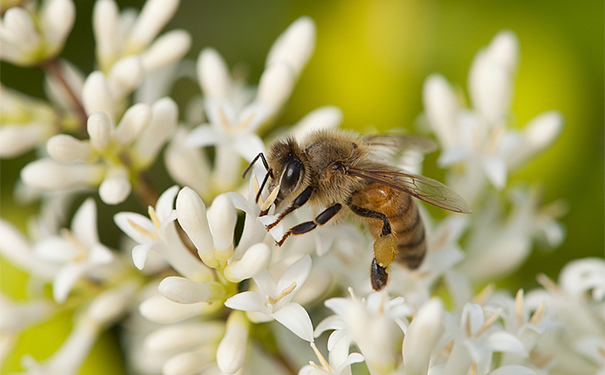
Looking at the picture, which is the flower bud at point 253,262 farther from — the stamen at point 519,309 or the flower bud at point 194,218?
the stamen at point 519,309

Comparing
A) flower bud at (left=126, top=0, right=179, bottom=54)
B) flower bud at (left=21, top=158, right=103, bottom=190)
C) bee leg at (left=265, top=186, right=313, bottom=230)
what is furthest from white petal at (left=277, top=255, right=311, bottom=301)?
flower bud at (left=126, top=0, right=179, bottom=54)

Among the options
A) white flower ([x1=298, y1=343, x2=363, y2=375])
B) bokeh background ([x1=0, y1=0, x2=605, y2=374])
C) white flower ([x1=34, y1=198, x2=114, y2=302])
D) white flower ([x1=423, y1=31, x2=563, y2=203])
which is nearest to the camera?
white flower ([x1=298, y1=343, x2=363, y2=375])

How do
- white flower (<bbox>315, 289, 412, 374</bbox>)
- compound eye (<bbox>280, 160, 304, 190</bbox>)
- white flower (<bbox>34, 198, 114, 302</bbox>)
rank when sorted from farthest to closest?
white flower (<bbox>34, 198, 114, 302</bbox>) → compound eye (<bbox>280, 160, 304, 190</bbox>) → white flower (<bbox>315, 289, 412, 374</bbox>)

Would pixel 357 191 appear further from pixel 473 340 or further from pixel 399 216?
pixel 473 340

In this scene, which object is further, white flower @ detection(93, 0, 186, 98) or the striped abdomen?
white flower @ detection(93, 0, 186, 98)

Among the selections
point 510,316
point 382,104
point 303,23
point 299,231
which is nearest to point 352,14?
point 382,104

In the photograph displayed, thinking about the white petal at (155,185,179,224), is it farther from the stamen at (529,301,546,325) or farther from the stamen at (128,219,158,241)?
the stamen at (529,301,546,325)

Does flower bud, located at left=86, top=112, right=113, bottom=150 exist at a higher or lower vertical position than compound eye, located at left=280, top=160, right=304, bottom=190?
higher
